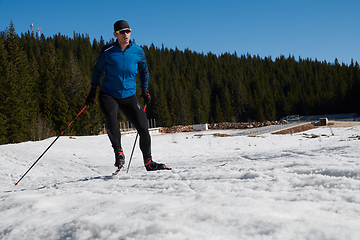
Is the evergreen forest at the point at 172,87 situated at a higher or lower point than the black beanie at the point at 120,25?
higher

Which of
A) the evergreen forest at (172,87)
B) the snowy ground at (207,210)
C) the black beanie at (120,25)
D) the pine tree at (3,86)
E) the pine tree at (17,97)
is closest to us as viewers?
the snowy ground at (207,210)

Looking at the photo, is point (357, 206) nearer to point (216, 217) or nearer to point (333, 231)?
point (333, 231)

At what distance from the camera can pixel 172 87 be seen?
8669cm

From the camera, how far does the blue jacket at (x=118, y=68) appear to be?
348 cm

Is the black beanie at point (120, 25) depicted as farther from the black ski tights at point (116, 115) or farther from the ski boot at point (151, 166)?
the ski boot at point (151, 166)

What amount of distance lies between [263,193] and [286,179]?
0.52 m

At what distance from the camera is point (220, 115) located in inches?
3223

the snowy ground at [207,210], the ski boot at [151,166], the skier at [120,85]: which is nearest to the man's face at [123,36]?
the skier at [120,85]

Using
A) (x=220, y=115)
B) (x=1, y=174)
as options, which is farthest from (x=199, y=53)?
(x=1, y=174)

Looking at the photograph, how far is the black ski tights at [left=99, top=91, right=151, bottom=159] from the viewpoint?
3.55 metres

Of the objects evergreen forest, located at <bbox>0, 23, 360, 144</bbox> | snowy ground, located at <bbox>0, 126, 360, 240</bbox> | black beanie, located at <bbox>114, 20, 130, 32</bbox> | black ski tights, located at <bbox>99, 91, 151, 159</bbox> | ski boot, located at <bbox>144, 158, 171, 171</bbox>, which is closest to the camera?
snowy ground, located at <bbox>0, 126, 360, 240</bbox>

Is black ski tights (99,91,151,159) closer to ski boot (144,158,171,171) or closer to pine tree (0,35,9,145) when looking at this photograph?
ski boot (144,158,171,171)

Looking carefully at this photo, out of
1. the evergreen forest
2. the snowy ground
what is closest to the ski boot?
the snowy ground

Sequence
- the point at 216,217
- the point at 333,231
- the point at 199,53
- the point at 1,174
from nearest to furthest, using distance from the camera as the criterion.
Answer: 1. the point at 333,231
2. the point at 216,217
3. the point at 1,174
4. the point at 199,53
